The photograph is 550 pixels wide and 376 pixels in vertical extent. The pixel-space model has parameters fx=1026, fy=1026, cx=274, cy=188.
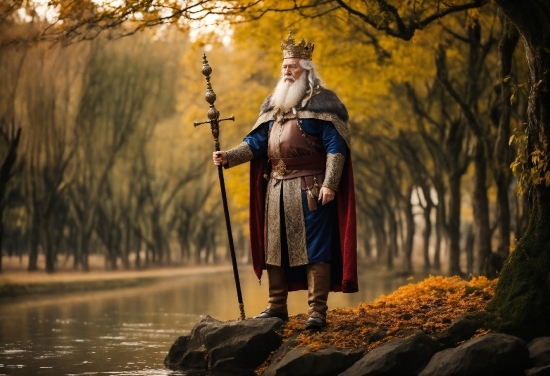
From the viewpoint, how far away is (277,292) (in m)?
10.6

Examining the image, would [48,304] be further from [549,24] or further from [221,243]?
[221,243]

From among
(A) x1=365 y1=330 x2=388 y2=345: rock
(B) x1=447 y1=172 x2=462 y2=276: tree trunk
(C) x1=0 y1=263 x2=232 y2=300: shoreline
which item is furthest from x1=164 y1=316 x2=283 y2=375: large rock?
(C) x1=0 y1=263 x2=232 y2=300: shoreline

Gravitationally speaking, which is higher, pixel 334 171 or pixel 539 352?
pixel 334 171

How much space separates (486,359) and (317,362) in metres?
1.52

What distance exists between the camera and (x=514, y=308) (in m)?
9.67

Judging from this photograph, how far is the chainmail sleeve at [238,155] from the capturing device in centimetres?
1046

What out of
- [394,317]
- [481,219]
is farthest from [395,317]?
[481,219]

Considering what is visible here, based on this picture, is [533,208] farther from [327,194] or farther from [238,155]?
[238,155]

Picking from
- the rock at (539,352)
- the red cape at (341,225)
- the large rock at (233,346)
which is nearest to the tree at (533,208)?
the rock at (539,352)

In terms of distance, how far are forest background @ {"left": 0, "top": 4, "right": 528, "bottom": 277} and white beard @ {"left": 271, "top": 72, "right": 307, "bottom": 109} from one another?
226 cm

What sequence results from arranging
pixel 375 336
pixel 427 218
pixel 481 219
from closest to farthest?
pixel 375 336 → pixel 481 219 → pixel 427 218

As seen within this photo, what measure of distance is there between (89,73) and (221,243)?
131ft

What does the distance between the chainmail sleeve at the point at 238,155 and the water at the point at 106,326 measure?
2.18 metres

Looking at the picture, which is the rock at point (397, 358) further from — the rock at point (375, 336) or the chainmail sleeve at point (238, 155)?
the chainmail sleeve at point (238, 155)
